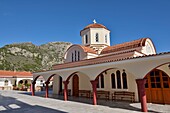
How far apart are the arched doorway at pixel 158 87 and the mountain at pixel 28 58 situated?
73.3m

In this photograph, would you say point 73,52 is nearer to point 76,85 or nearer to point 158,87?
point 76,85

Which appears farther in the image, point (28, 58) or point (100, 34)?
point (28, 58)

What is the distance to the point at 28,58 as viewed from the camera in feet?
308

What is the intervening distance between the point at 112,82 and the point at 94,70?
3.39m

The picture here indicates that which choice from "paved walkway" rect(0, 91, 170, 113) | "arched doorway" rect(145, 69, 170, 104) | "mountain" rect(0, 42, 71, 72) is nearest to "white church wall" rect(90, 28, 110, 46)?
"arched doorway" rect(145, 69, 170, 104)

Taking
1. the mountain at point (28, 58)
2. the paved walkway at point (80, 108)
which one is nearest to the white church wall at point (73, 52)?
the paved walkway at point (80, 108)

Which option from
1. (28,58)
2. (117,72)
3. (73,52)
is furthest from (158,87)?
(28,58)

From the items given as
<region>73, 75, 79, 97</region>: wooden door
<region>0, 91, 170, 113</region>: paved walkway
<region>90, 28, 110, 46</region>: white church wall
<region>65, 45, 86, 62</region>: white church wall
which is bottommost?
<region>0, 91, 170, 113</region>: paved walkway

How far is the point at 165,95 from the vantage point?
1106 cm

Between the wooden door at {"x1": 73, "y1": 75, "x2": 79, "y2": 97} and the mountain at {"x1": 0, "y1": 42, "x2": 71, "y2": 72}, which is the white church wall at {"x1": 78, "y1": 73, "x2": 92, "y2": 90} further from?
the mountain at {"x1": 0, "y1": 42, "x2": 71, "y2": 72}

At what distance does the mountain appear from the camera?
266 feet

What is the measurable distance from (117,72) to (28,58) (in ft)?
290

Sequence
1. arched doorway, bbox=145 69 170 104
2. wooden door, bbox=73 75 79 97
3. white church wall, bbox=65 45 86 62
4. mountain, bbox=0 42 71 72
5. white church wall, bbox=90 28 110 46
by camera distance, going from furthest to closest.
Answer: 1. mountain, bbox=0 42 71 72
2. white church wall, bbox=90 28 110 46
3. white church wall, bbox=65 45 86 62
4. wooden door, bbox=73 75 79 97
5. arched doorway, bbox=145 69 170 104

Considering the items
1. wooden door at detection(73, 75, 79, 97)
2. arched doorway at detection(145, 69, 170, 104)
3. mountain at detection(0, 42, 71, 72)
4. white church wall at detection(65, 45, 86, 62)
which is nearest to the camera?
arched doorway at detection(145, 69, 170, 104)
